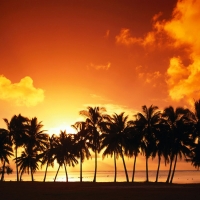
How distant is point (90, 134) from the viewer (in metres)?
56.3

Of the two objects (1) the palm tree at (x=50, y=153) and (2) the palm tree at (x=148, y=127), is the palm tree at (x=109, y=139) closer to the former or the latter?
(2) the palm tree at (x=148, y=127)

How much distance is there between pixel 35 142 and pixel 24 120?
21.2ft

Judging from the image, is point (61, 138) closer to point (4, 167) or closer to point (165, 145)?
point (4, 167)

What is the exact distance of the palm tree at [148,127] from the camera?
175ft

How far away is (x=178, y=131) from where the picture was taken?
168ft

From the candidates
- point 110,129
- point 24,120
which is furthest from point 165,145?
point 24,120

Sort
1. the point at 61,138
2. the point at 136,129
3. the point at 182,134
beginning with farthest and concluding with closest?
the point at 61,138
the point at 136,129
the point at 182,134

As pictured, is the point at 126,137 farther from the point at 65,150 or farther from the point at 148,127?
the point at 65,150

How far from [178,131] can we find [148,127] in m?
5.48

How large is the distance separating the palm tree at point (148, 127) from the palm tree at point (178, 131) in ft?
8.11

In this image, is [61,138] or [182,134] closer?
[182,134]

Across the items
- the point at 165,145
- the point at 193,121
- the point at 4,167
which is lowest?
the point at 4,167
